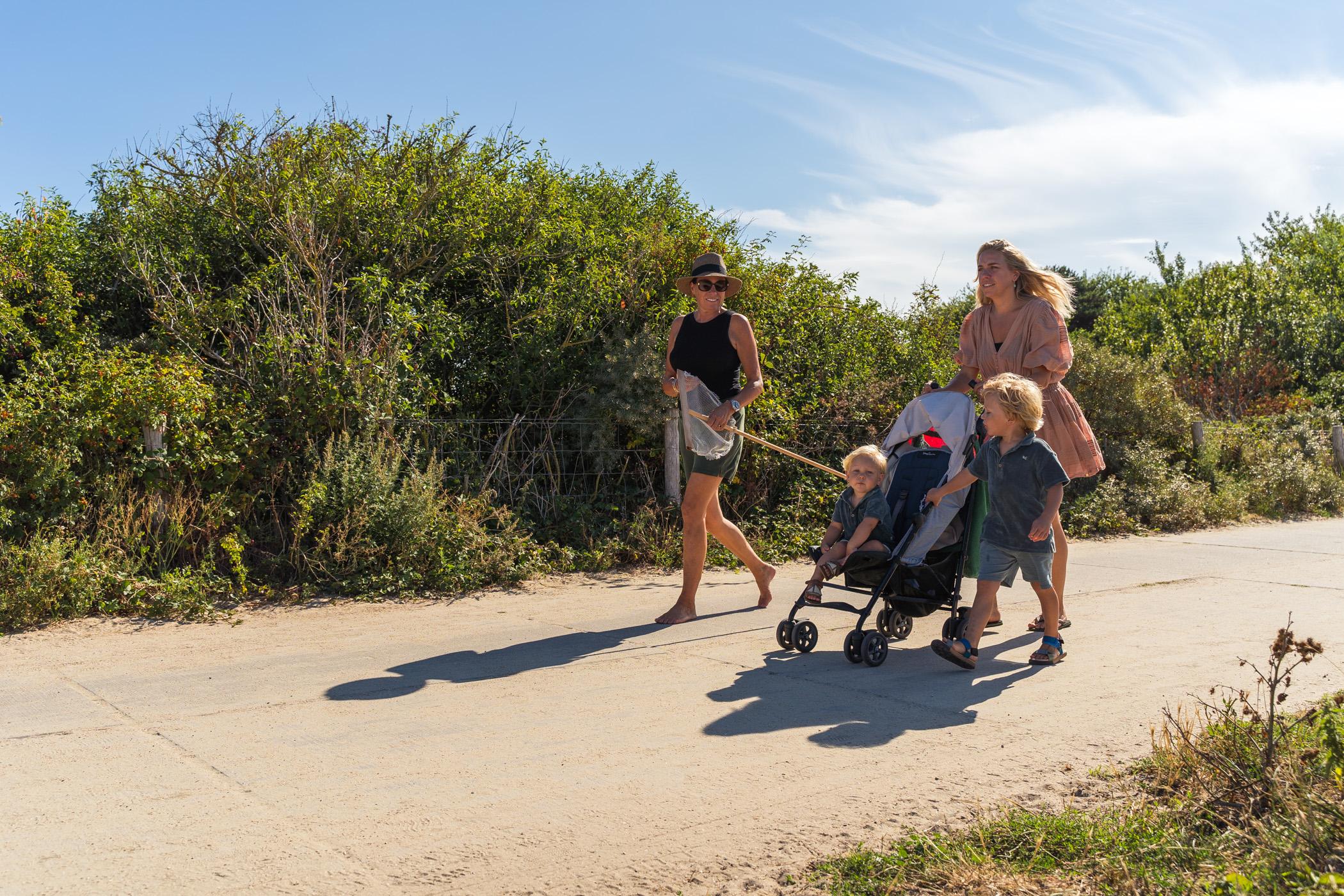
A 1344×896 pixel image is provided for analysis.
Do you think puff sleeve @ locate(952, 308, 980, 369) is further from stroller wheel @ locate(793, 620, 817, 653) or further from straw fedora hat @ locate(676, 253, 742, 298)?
stroller wheel @ locate(793, 620, 817, 653)

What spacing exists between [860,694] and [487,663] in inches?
82.8

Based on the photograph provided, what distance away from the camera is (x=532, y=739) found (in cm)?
464

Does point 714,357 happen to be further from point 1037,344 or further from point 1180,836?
point 1180,836

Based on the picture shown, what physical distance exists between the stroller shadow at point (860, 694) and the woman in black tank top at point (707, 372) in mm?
1132

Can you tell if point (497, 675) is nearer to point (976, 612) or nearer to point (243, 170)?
point (976, 612)

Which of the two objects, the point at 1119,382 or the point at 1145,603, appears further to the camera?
the point at 1119,382

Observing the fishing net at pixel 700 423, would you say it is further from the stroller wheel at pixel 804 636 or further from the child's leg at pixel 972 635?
the child's leg at pixel 972 635

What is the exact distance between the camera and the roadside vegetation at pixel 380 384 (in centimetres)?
783

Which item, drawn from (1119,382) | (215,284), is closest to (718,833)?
(215,284)

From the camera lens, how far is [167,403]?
317 inches

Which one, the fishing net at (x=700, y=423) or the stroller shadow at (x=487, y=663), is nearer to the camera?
the stroller shadow at (x=487, y=663)

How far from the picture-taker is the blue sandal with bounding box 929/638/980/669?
18.6 feet

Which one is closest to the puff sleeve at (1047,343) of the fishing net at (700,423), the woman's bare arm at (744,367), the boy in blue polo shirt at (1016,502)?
the boy in blue polo shirt at (1016,502)

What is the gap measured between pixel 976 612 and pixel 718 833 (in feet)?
8.89
